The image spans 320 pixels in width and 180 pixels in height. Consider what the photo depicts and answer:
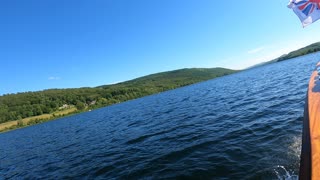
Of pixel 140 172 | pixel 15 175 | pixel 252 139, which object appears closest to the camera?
pixel 140 172

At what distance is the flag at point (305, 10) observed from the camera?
1463cm

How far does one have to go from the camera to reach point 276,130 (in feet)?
50.4

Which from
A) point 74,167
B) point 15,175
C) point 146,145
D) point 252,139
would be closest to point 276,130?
point 252,139

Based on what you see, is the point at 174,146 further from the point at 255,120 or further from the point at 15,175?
the point at 15,175

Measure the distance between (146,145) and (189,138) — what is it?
3532mm

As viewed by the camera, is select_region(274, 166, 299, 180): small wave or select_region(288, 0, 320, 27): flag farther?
select_region(288, 0, 320, 27): flag

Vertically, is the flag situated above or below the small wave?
above

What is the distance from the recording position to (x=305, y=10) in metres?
15.1

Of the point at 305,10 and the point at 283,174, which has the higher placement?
the point at 305,10

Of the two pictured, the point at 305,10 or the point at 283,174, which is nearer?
the point at 283,174

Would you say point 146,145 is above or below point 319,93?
below

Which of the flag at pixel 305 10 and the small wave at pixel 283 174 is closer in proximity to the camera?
the small wave at pixel 283 174

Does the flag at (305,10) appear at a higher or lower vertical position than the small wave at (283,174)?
higher

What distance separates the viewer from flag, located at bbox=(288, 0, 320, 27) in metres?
14.6
